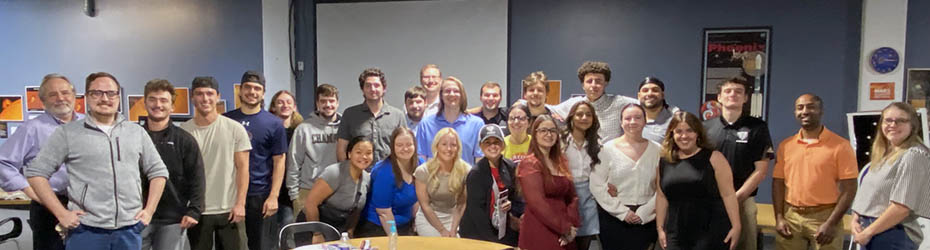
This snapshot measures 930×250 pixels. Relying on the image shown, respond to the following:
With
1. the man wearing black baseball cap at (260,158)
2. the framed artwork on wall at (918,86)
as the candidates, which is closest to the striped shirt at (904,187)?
the framed artwork on wall at (918,86)

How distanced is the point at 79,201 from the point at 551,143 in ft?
8.34

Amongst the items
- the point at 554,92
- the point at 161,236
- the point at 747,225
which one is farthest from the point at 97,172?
the point at 554,92

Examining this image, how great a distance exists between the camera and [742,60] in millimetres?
5340

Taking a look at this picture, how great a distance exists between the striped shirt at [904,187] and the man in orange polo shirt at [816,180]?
362 millimetres

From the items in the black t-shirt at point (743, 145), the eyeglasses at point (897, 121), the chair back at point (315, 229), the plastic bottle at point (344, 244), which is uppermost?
the eyeglasses at point (897, 121)

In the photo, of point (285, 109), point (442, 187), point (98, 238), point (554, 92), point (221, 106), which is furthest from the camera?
point (221, 106)

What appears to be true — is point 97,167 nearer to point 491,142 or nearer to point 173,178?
point 173,178

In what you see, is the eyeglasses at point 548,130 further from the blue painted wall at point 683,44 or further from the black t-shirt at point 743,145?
the blue painted wall at point 683,44

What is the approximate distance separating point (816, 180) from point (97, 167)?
4.18 m

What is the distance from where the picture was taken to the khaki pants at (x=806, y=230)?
362 centimetres

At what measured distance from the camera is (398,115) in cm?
405

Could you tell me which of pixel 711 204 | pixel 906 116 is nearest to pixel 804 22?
pixel 906 116

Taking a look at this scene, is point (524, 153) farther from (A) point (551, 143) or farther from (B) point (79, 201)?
(B) point (79, 201)

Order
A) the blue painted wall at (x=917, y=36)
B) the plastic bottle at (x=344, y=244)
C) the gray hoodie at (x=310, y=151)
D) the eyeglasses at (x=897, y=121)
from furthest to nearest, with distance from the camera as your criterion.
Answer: the blue painted wall at (x=917, y=36) → the gray hoodie at (x=310, y=151) → the eyeglasses at (x=897, y=121) → the plastic bottle at (x=344, y=244)
